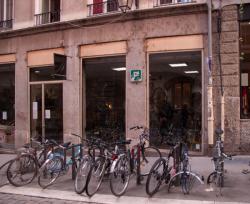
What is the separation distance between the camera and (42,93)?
16.4 meters

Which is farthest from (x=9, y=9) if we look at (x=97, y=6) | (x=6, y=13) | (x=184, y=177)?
(x=184, y=177)

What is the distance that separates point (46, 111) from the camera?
16.3 metres

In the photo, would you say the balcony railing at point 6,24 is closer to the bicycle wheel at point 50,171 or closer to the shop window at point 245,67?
the shop window at point 245,67

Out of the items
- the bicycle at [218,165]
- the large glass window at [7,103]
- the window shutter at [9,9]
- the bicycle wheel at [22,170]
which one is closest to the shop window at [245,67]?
the bicycle at [218,165]

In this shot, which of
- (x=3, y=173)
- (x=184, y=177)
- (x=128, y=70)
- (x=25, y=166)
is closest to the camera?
(x=184, y=177)

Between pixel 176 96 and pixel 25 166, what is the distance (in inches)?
224

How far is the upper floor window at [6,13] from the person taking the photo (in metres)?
17.7

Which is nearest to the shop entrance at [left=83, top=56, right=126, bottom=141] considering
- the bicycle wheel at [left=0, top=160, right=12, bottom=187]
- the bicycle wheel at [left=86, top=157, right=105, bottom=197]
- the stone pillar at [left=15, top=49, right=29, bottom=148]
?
the stone pillar at [left=15, top=49, right=29, bottom=148]

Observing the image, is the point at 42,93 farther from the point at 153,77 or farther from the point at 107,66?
the point at 153,77

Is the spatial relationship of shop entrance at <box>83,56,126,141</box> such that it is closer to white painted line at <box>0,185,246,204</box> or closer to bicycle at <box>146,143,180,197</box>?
white painted line at <box>0,185,246,204</box>

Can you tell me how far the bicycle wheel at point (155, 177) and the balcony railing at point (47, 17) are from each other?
30.4 ft

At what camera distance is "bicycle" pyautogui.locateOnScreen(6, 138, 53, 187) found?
9.66 m

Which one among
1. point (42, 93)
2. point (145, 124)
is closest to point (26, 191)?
point (145, 124)

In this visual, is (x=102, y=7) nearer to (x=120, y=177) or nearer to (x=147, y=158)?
→ (x=147, y=158)
